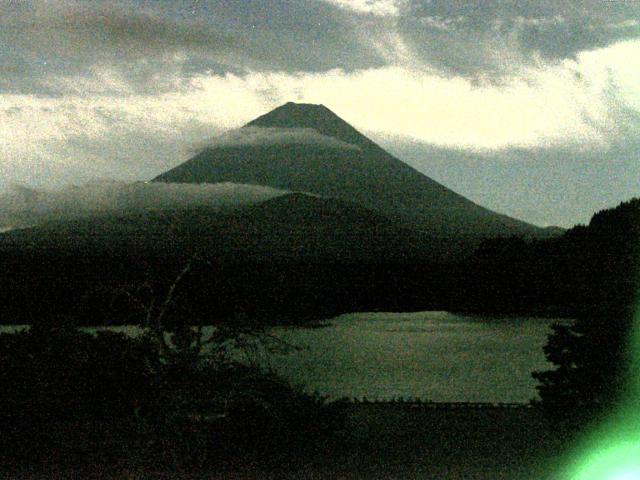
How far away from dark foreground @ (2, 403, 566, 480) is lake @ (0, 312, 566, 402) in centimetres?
98

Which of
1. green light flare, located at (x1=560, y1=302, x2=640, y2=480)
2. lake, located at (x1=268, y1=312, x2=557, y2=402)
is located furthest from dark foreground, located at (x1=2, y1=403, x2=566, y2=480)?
lake, located at (x1=268, y1=312, x2=557, y2=402)

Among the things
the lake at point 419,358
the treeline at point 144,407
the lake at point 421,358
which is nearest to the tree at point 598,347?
the treeline at point 144,407

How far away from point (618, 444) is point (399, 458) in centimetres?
215

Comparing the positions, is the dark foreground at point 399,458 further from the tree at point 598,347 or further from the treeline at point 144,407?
the tree at point 598,347

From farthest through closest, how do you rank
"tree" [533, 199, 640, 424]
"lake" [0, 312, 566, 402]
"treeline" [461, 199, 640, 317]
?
"lake" [0, 312, 566, 402], "treeline" [461, 199, 640, 317], "tree" [533, 199, 640, 424]

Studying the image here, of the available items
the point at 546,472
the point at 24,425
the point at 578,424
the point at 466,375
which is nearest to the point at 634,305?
the point at 578,424

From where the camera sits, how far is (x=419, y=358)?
2097 centimetres

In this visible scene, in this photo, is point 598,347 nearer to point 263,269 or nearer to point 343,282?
point 263,269

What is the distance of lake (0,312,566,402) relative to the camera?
1394cm

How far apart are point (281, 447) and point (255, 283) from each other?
8.74ft

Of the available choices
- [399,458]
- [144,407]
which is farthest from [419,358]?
[144,407]

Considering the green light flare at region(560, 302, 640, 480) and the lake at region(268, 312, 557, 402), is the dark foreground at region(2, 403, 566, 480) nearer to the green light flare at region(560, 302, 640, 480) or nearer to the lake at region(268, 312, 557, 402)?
the green light flare at region(560, 302, 640, 480)

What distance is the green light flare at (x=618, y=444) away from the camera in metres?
7.17

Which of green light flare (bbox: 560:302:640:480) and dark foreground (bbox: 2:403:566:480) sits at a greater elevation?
green light flare (bbox: 560:302:640:480)
